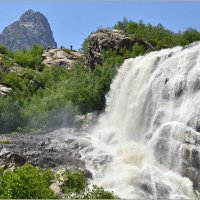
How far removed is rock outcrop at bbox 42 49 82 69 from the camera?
9531 centimetres

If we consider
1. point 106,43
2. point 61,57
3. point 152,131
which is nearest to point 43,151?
point 152,131

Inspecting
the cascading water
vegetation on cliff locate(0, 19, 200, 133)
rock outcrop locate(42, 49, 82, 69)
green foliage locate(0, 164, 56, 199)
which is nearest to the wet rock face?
the cascading water

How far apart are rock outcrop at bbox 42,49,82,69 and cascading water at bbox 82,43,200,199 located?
32.8m

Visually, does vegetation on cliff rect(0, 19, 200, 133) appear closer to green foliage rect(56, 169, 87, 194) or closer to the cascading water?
the cascading water

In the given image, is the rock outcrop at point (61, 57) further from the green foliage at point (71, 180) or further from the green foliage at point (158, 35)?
the green foliage at point (71, 180)

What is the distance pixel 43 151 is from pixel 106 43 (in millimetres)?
35618

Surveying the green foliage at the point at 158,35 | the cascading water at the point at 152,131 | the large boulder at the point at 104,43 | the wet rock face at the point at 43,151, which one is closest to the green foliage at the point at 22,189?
the cascading water at the point at 152,131

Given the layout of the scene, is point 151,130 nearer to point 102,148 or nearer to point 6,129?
point 102,148

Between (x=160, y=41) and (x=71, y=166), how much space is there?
43.7m

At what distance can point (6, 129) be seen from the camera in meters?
65.6

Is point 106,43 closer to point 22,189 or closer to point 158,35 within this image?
point 158,35

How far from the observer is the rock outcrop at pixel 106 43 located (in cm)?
7625

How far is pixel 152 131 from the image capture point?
149 ft

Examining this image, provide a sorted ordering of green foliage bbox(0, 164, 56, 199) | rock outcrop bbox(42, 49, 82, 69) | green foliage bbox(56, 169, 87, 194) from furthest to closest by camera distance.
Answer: rock outcrop bbox(42, 49, 82, 69) < green foliage bbox(56, 169, 87, 194) < green foliage bbox(0, 164, 56, 199)
